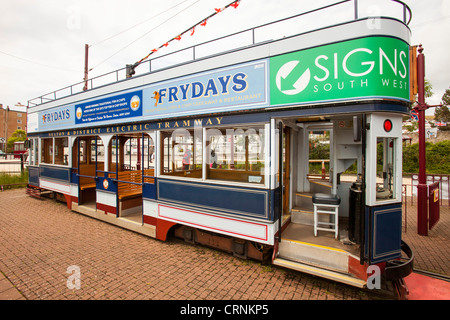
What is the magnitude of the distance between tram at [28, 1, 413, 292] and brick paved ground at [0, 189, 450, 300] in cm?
34

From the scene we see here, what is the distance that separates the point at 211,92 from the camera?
4621mm

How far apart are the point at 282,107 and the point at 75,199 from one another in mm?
7776

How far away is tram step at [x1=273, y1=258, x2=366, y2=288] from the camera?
327 cm

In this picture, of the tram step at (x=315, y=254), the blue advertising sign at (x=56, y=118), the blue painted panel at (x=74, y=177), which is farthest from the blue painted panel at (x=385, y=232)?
the blue advertising sign at (x=56, y=118)

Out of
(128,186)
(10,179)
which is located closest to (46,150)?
(10,179)

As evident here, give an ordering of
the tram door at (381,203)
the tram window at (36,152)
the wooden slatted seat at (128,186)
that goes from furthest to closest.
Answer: the tram window at (36,152) → the wooden slatted seat at (128,186) → the tram door at (381,203)

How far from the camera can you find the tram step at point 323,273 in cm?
327

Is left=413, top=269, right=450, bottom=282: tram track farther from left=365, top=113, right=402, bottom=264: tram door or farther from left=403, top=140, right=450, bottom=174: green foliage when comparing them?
left=403, top=140, right=450, bottom=174: green foliage

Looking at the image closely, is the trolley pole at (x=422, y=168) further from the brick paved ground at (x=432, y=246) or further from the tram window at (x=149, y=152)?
the tram window at (x=149, y=152)

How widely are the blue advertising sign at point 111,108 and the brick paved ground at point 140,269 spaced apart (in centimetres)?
318

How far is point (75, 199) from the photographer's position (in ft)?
26.7

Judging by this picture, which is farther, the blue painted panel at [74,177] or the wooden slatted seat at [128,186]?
the blue painted panel at [74,177]

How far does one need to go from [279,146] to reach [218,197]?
1.52 meters
